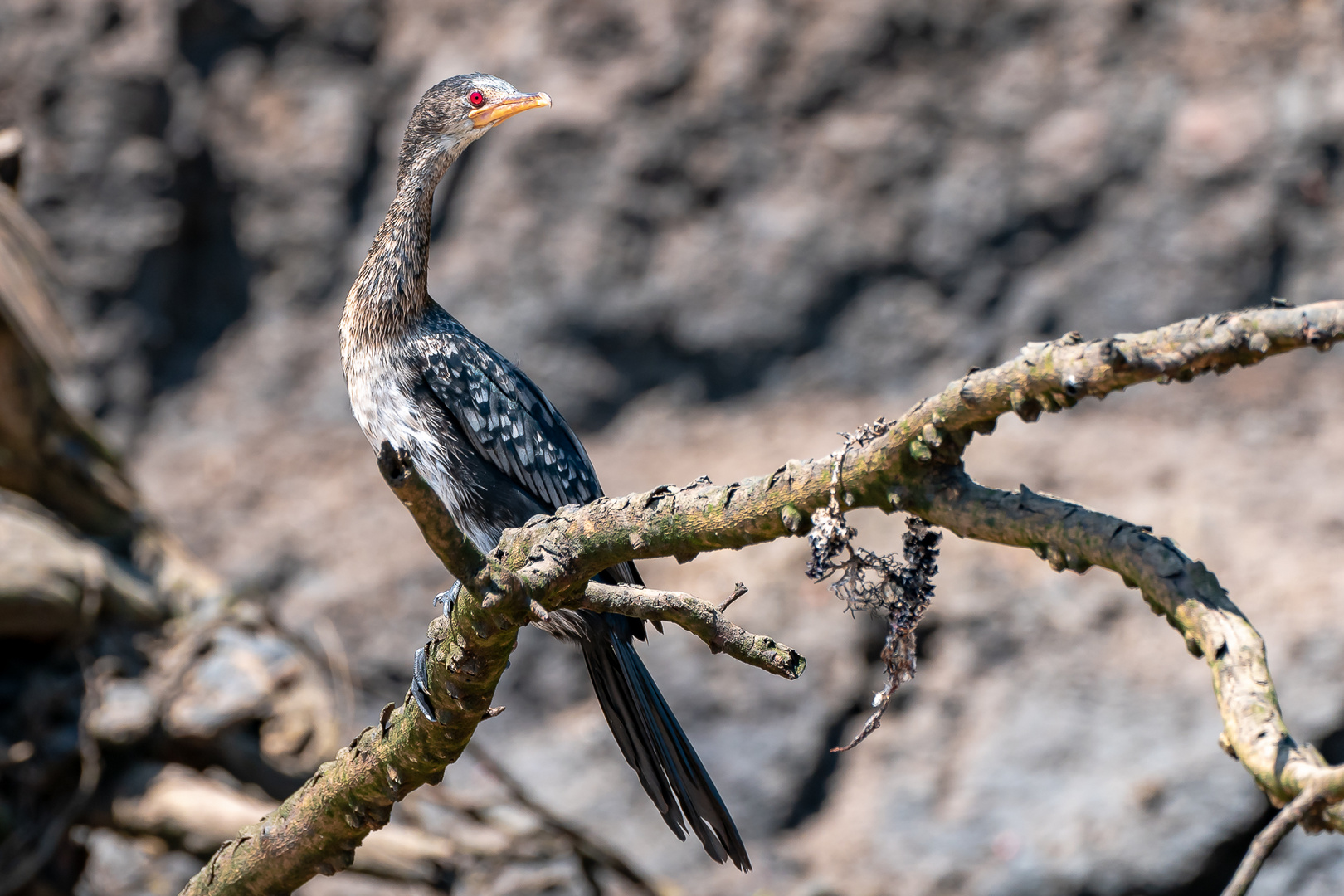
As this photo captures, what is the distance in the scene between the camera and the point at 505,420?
2.74m

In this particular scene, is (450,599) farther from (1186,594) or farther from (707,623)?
(1186,594)

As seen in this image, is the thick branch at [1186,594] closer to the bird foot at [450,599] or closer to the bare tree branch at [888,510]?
the bare tree branch at [888,510]

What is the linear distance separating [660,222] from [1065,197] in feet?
6.45

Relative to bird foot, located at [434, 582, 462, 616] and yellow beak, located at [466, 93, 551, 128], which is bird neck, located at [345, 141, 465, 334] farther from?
bird foot, located at [434, 582, 462, 616]

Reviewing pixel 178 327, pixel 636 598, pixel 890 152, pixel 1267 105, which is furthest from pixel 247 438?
pixel 1267 105

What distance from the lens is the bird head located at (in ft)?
9.48

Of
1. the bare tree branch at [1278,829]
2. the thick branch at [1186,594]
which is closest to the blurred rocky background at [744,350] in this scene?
the thick branch at [1186,594]

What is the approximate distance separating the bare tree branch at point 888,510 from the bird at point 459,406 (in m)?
0.57

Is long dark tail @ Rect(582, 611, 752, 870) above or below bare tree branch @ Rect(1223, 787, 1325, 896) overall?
above

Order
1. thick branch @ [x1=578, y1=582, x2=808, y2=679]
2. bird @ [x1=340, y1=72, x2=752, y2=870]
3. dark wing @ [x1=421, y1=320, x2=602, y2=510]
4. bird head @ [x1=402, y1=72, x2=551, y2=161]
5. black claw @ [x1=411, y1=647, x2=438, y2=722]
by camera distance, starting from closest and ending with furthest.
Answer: thick branch @ [x1=578, y1=582, x2=808, y2=679] → black claw @ [x1=411, y1=647, x2=438, y2=722] → bird @ [x1=340, y1=72, x2=752, y2=870] → dark wing @ [x1=421, y1=320, x2=602, y2=510] → bird head @ [x1=402, y1=72, x2=551, y2=161]

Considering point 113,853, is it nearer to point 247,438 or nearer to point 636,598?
point 247,438

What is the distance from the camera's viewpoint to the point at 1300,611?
14.9 ft

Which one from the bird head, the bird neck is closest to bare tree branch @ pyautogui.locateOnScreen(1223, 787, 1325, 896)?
the bird neck

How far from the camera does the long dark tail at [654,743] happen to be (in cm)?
217
